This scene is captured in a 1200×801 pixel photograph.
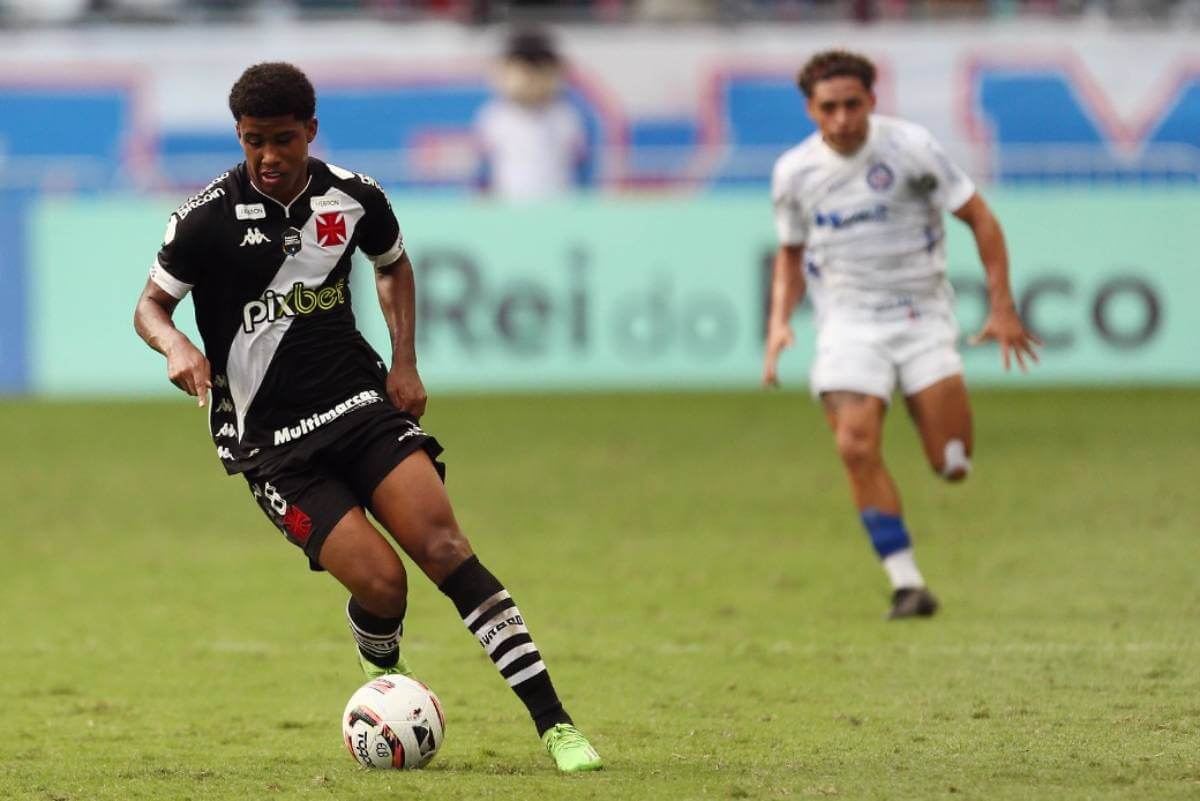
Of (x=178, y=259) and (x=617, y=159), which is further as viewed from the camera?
(x=617, y=159)

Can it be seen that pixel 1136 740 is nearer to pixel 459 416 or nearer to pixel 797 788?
pixel 797 788

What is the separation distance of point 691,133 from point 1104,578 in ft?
46.0

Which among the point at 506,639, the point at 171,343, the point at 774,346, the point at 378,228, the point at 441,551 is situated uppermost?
the point at 378,228

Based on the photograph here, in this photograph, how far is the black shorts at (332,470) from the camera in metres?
6.48

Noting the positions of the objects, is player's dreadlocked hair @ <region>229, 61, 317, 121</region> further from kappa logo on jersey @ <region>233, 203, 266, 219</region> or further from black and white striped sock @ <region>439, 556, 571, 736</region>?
black and white striped sock @ <region>439, 556, 571, 736</region>

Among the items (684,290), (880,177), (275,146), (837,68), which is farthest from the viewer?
(684,290)

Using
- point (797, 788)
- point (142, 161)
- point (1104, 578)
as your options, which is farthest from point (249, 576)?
point (142, 161)

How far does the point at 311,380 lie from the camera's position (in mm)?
6613

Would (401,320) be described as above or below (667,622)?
above

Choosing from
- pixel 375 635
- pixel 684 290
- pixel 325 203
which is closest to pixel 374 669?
pixel 375 635

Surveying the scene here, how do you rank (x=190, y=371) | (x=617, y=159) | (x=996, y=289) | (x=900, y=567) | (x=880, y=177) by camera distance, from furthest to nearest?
(x=617, y=159) < (x=880, y=177) < (x=900, y=567) < (x=996, y=289) < (x=190, y=371)

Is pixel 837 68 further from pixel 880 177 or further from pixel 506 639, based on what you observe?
pixel 506 639

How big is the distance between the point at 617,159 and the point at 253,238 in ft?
53.9

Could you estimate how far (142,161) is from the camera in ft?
77.6
